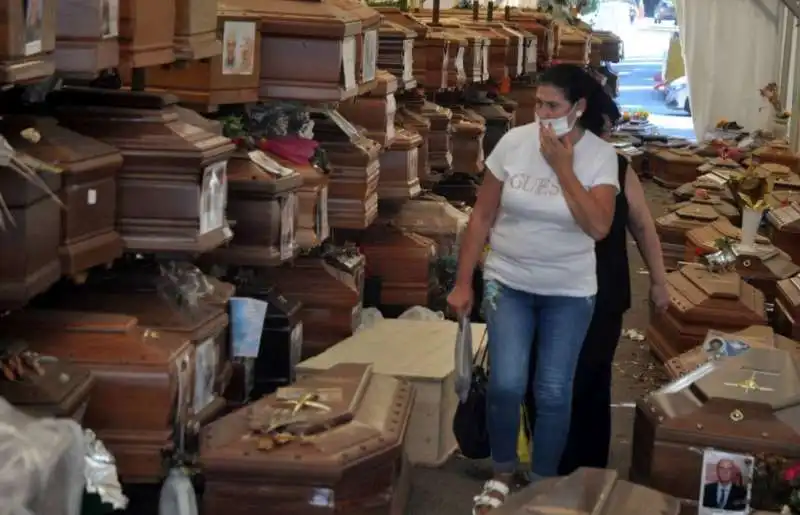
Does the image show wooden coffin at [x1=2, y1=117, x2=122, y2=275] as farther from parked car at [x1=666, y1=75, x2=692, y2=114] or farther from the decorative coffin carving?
parked car at [x1=666, y1=75, x2=692, y2=114]

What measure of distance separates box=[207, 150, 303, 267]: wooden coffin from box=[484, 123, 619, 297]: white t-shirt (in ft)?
2.76

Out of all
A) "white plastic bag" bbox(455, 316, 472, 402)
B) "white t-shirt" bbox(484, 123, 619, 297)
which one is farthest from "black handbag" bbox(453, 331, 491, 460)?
"white t-shirt" bbox(484, 123, 619, 297)

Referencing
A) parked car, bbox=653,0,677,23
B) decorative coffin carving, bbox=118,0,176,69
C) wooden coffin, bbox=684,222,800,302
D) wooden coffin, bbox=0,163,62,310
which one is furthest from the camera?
parked car, bbox=653,0,677,23

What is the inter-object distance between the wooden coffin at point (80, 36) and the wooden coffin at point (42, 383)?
69 centimetres

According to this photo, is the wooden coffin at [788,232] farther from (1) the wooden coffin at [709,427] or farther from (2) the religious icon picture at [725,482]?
(2) the religious icon picture at [725,482]

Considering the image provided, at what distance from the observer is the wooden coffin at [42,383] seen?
304cm

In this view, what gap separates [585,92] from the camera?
404 centimetres

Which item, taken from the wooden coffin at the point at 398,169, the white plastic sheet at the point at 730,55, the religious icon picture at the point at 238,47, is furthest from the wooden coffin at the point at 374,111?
the white plastic sheet at the point at 730,55

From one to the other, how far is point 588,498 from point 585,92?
138cm

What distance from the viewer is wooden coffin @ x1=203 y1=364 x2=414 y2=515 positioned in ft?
11.4

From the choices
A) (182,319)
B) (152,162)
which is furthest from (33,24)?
(182,319)

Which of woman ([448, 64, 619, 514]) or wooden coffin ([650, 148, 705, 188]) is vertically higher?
woman ([448, 64, 619, 514])

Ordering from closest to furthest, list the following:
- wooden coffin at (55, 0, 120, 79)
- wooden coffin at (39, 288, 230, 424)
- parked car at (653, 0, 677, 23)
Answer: wooden coffin at (55, 0, 120, 79) < wooden coffin at (39, 288, 230, 424) < parked car at (653, 0, 677, 23)

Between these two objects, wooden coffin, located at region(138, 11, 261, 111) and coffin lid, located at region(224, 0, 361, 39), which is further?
coffin lid, located at region(224, 0, 361, 39)
